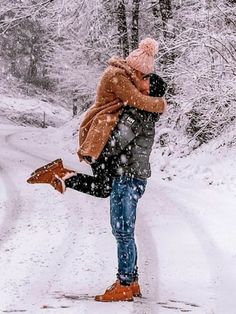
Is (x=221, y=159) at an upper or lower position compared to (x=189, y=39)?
lower

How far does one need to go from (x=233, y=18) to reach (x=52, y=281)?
26.6ft

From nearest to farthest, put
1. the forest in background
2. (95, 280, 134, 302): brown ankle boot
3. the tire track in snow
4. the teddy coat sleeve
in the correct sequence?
the teddy coat sleeve
(95, 280, 134, 302): brown ankle boot
the tire track in snow
the forest in background

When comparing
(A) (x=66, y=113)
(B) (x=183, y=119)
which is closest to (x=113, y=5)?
(B) (x=183, y=119)

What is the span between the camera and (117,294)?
13.6ft

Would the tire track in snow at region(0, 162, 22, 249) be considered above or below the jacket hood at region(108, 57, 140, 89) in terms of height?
below

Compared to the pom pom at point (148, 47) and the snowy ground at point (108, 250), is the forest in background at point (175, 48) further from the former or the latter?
the pom pom at point (148, 47)

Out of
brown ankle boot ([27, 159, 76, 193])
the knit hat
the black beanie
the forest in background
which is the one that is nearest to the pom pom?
the knit hat

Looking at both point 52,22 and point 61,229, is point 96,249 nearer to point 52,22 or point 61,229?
point 61,229

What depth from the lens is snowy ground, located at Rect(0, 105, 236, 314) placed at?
4191mm

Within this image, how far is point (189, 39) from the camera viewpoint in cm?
1071

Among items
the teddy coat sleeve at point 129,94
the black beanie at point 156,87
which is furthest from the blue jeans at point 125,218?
the black beanie at point 156,87

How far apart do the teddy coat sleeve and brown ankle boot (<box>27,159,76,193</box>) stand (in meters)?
0.69

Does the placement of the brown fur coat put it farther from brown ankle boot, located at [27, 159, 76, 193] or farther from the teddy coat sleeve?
brown ankle boot, located at [27, 159, 76, 193]

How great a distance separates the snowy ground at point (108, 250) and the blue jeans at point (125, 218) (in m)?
0.27
